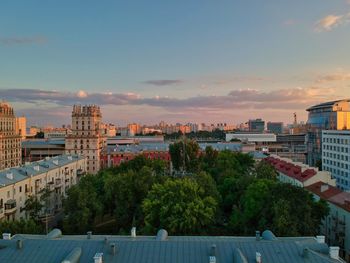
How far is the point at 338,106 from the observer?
11400cm

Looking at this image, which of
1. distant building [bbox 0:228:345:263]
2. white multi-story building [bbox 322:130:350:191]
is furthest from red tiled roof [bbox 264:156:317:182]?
distant building [bbox 0:228:345:263]

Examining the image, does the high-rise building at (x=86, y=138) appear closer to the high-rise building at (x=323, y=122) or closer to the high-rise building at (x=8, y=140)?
the high-rise building at (x=8, y=140)

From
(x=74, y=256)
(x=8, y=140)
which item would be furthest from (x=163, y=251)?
(x=8, y=140)

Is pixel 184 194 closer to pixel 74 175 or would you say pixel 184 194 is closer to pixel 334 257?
pixel 334 257

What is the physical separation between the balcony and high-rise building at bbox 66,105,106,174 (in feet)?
180

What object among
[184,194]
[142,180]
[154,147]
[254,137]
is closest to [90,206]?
[142,180]

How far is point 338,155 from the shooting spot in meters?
82.4

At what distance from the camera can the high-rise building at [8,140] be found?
4395 inches

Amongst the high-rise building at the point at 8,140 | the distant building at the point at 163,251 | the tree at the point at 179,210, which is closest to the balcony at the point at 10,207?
the tree at the point at 179,210

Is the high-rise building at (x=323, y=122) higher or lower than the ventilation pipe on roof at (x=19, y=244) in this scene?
higher

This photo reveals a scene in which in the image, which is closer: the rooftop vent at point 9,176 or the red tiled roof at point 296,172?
the rooftop vent at point 9,176

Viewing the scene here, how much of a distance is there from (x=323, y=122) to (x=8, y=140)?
9619cm

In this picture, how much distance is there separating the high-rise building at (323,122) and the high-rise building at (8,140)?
295 feet

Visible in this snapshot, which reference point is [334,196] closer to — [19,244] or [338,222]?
[338,222]
